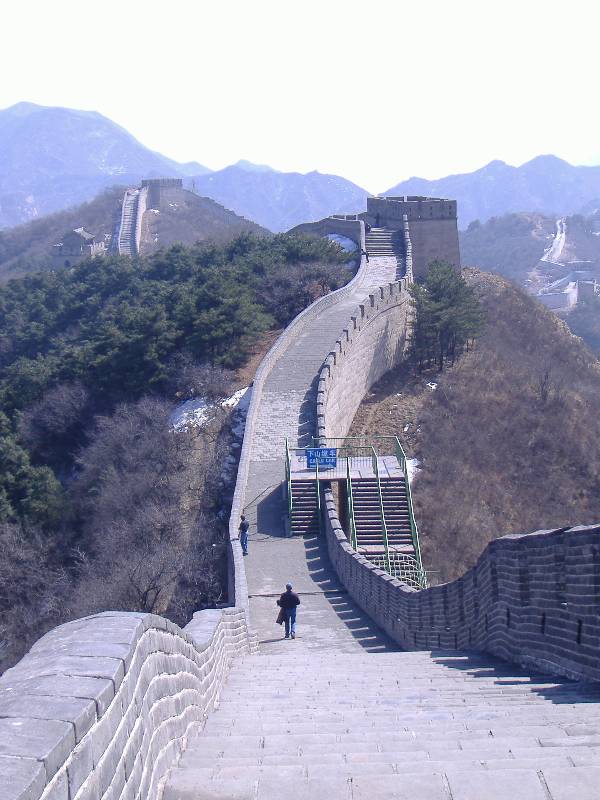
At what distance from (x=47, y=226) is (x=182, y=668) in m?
74.0

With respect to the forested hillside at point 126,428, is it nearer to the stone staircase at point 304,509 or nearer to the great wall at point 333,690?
the stone staircase at point 304,509

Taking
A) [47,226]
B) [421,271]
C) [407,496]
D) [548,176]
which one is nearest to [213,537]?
[407,496]

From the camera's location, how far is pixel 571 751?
3.85 meters

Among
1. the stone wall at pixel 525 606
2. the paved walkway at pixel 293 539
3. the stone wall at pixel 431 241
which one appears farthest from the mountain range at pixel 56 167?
the stone wall at pixel 525 606

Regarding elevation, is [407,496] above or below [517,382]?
below

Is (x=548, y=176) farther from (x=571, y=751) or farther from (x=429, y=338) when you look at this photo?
(x=571, y=751)

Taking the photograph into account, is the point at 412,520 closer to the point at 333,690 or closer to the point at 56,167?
the point at 333,690

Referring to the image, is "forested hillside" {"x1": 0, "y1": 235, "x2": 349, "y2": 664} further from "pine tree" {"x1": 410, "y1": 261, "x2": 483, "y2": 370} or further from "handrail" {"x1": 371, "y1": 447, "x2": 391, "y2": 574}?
"pine tree" {"x1": 410, "y1": 261, "x2": 483, "y2": 370}

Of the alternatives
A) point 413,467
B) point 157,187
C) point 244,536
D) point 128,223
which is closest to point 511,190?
point 157,187

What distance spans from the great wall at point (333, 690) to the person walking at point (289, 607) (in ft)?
0.64

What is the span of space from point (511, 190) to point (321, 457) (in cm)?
17269

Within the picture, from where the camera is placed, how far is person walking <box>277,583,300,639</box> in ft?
39.0

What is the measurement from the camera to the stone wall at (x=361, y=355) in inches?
906

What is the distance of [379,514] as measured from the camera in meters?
18.1
